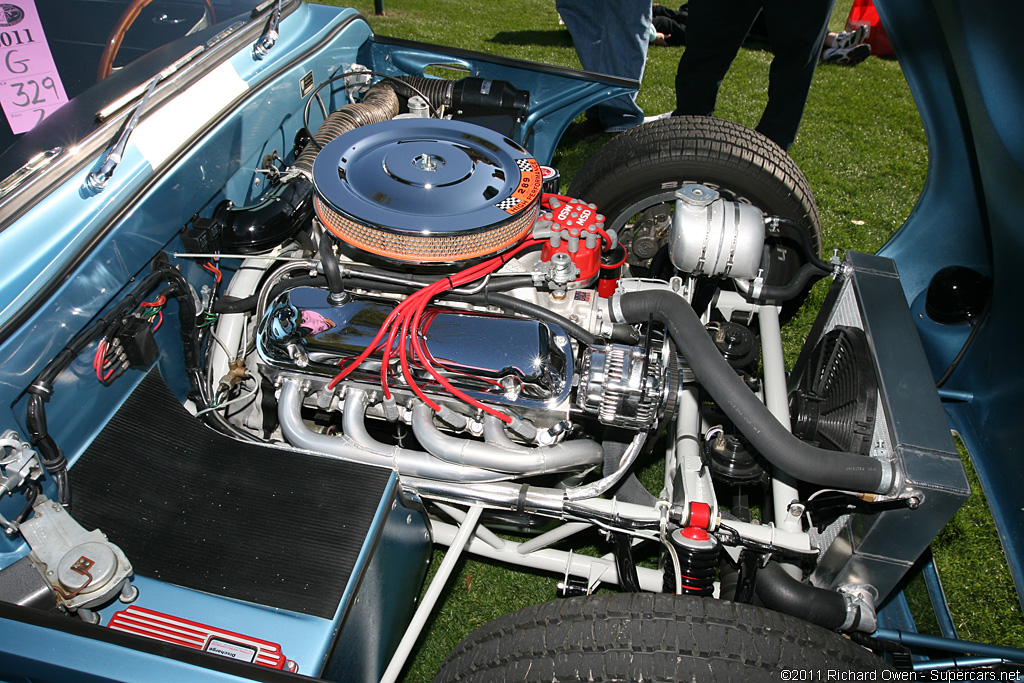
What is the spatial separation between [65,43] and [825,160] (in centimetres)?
438

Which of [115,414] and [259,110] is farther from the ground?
[259,110]

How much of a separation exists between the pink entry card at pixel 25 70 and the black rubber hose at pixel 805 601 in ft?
6.39

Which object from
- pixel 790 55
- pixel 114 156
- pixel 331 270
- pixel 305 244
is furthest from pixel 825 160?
pixel 114 156

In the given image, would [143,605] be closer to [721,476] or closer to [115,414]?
[115,414]

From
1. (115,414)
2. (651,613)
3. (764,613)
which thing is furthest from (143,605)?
(764,613)

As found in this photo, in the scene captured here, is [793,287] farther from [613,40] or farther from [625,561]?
[613,40]

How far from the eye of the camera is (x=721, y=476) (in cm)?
158

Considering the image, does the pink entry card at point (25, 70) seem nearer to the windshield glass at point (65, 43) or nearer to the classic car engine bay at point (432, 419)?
the windshield glass at point (65, 43)

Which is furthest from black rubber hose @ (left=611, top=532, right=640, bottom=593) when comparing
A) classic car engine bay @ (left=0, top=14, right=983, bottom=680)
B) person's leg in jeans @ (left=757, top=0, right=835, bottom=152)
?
person's leg in jeans @ (left=757, top=0, right=835, bottom=152)

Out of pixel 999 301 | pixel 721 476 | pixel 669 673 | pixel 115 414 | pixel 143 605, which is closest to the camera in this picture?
pixel 669 673

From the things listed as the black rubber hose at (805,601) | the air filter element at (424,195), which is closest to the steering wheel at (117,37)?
the air filter element at (424,195)

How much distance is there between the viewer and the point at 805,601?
4.31 ft

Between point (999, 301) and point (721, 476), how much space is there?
100cm

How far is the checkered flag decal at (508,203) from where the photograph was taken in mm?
1529
